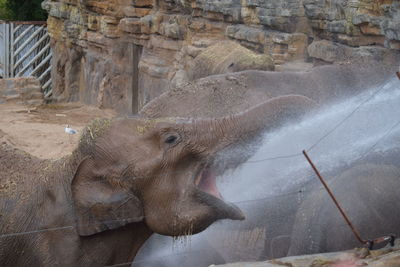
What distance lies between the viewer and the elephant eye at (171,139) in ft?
14.0

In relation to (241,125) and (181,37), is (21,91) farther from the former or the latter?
(241,125)

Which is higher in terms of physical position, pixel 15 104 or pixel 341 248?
pixel 341 248

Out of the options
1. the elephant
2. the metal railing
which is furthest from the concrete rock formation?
the elephant

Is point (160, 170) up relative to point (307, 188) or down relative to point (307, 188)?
up

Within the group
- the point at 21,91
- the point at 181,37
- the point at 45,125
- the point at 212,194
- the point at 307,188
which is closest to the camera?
the point at 212,194

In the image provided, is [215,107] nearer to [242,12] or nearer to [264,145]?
[264,145]

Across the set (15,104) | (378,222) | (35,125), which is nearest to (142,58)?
(35,125)

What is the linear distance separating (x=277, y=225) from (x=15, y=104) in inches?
393

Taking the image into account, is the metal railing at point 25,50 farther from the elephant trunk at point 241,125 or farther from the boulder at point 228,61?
the elephant trunk at point 241,125

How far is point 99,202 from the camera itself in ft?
14.4

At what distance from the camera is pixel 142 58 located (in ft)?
41.5

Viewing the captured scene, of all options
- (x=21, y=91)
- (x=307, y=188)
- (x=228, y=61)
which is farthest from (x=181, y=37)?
(x=307, y=188)

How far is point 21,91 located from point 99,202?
33.8ft

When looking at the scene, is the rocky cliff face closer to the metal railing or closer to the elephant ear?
the metal railing
